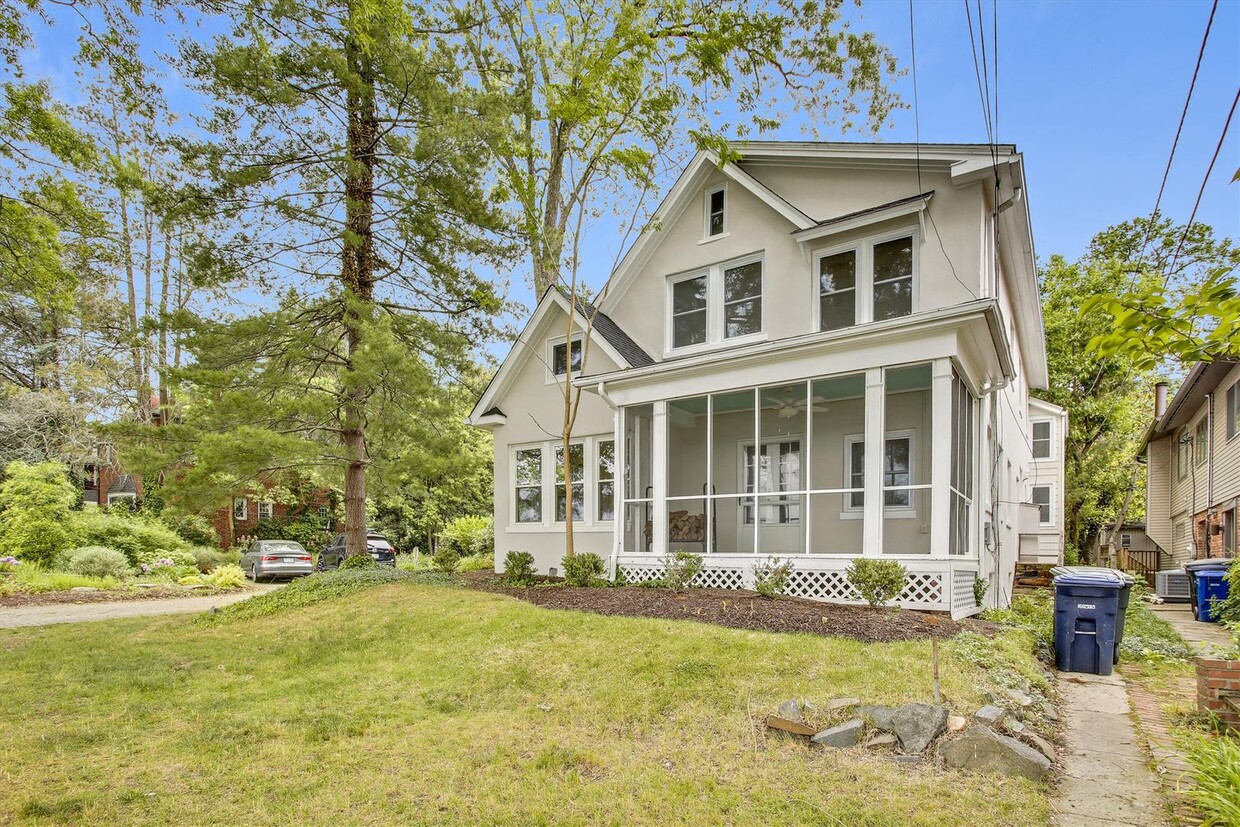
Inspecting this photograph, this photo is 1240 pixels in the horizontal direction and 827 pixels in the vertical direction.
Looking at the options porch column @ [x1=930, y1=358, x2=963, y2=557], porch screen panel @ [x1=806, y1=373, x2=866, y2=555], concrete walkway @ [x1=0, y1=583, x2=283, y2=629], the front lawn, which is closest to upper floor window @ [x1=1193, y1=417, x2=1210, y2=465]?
porch screen panel @ [x1=806, y1=373, x2=866, y2=555]

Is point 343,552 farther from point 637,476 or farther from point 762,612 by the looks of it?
point 762,612

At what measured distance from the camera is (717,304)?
12.9 meters

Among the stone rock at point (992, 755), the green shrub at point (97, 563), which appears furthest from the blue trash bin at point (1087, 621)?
the green shrub at point (97, 563)

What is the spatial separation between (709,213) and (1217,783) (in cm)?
1148

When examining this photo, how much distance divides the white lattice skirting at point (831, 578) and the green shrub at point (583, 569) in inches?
14.8

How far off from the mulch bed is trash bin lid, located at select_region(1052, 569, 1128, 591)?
3.33 ft

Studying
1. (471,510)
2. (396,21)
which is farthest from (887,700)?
(471,510)

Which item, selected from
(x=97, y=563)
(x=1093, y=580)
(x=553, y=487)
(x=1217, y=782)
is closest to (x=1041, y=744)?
(x=1217, y=782)

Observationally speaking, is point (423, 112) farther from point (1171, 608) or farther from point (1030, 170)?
point (1171, 608)

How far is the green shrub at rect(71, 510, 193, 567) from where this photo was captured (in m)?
19.4

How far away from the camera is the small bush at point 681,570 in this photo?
33.2 ft

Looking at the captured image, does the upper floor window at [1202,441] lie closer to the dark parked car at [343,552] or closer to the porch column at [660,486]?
the porch column at [660,486]

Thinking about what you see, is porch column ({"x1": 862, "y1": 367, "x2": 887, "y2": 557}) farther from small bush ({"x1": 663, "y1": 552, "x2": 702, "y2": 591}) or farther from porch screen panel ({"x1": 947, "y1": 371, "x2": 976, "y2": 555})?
small bush ({"x1": 663, "y1": 552, "x2": 702, "y2": 591})

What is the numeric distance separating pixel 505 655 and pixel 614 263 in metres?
8.03
